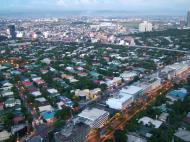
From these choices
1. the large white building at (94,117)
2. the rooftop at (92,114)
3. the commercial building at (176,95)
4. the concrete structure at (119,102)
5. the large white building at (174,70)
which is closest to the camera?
the large white building at (94,117)

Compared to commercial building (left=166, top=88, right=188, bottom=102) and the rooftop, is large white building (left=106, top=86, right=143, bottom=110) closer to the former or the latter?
the rooftop

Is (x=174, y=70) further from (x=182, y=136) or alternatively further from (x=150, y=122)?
(x=182, y=136)

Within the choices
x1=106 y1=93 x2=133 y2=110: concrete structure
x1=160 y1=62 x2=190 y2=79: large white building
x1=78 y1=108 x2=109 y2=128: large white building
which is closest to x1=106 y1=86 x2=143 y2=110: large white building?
x1=106 y1=93 x2=133 y2=110: concrete structure


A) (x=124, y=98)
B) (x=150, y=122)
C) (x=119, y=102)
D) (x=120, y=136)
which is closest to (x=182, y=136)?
(x=150, y=122)

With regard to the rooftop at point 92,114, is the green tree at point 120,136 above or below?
below

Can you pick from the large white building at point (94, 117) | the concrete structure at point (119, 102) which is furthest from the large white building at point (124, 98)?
the large white building at point (94, 117)

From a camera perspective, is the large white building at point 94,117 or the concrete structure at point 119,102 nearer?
the large white building at point 94,117

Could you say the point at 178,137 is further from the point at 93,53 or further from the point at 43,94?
the point at 93,53

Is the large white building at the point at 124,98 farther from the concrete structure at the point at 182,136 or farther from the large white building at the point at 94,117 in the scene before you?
the concrete structure at the point at 182,136

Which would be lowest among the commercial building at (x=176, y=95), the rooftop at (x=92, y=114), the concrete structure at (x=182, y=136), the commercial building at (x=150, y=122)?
the concrete structure at (x=182, y=136)
